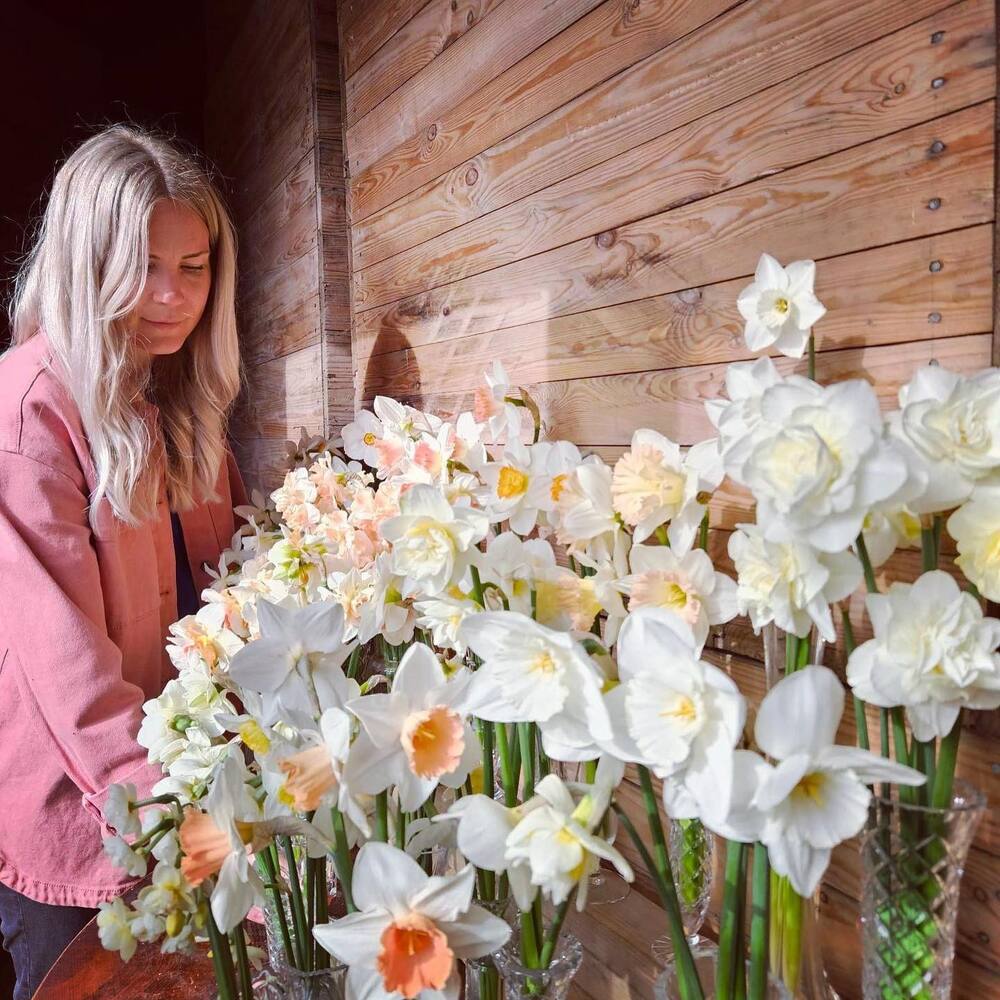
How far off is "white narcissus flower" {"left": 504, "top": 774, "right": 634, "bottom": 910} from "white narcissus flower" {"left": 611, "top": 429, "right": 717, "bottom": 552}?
218 millimetres

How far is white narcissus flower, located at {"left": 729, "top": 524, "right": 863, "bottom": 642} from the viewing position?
1.79 feet

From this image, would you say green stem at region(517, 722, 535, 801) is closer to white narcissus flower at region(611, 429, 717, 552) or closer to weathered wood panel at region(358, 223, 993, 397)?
white narcissus flower at region(611, 429, 717, 552)

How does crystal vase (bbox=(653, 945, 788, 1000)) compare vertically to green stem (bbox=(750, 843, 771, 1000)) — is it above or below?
below

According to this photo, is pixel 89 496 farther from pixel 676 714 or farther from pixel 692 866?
pixel 676 714

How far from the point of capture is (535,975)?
0.69 meters

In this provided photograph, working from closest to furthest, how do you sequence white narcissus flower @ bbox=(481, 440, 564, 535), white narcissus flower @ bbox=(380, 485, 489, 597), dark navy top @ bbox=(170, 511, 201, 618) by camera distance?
white narcissus flower @ bbox=(380, 485, 489, 597)
white narcissus flower @ bbox=(481, 440, 564, 535)
dark navy top @ bbox=(170, 511, 201, 618)

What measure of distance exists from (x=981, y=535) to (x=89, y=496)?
4.60 ft

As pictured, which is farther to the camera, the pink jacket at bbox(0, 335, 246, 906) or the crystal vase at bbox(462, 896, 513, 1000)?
the pink jacket at bbox(0, 335, 246, 906)

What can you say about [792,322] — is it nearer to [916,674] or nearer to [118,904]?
[916,674]

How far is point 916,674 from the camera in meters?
0.56

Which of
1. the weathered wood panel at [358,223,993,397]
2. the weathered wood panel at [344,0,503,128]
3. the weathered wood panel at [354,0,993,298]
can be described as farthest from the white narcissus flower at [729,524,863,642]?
the weathered wood panel at [344,0,503,128]

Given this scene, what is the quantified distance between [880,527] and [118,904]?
2.02 ft

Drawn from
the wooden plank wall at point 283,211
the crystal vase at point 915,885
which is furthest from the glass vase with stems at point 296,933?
the wooden plank wall at point 283,211

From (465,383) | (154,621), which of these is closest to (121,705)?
(154,621)
